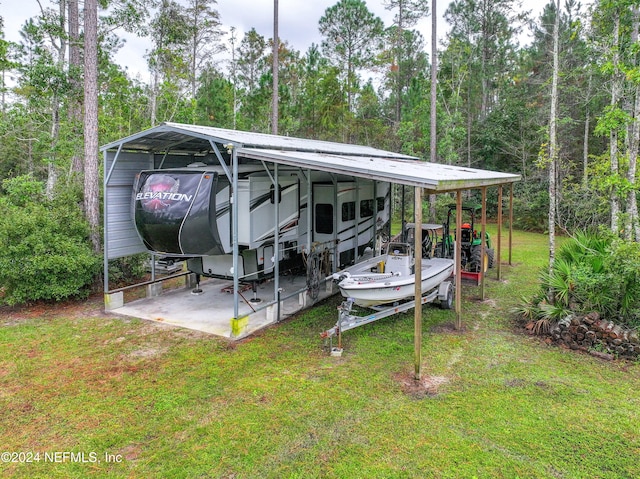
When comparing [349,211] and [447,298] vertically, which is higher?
[349,211]

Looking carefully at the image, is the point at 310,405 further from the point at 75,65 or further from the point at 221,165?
the point at 75,65

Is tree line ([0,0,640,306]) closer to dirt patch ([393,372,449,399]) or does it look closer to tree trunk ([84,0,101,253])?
tree trunk ([84,0,101,253])

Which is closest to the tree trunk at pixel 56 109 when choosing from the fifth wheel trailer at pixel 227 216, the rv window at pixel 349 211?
the fifth wheel trailer at pixel 227 216

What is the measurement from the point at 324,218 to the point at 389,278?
9.64 feet

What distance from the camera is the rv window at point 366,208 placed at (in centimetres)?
1064

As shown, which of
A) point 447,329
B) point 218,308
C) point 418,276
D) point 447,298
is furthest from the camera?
point 218,308

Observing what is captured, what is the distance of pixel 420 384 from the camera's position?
203 inches

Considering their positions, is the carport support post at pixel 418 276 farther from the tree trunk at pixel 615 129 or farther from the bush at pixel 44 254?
the bush at pixel 44 254

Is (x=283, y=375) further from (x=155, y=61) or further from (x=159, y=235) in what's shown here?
(x=155, y=61)

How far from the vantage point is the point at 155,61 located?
19.7m

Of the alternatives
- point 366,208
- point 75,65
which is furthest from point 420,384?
point 75,65

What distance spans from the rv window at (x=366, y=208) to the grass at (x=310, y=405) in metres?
4.20

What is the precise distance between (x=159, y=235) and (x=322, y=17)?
21.7 m

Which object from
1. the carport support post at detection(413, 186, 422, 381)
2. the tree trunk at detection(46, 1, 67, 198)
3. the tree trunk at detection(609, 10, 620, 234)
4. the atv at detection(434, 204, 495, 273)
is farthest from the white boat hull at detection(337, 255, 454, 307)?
the tree trunk at detection(46, 1, 67, 198)
